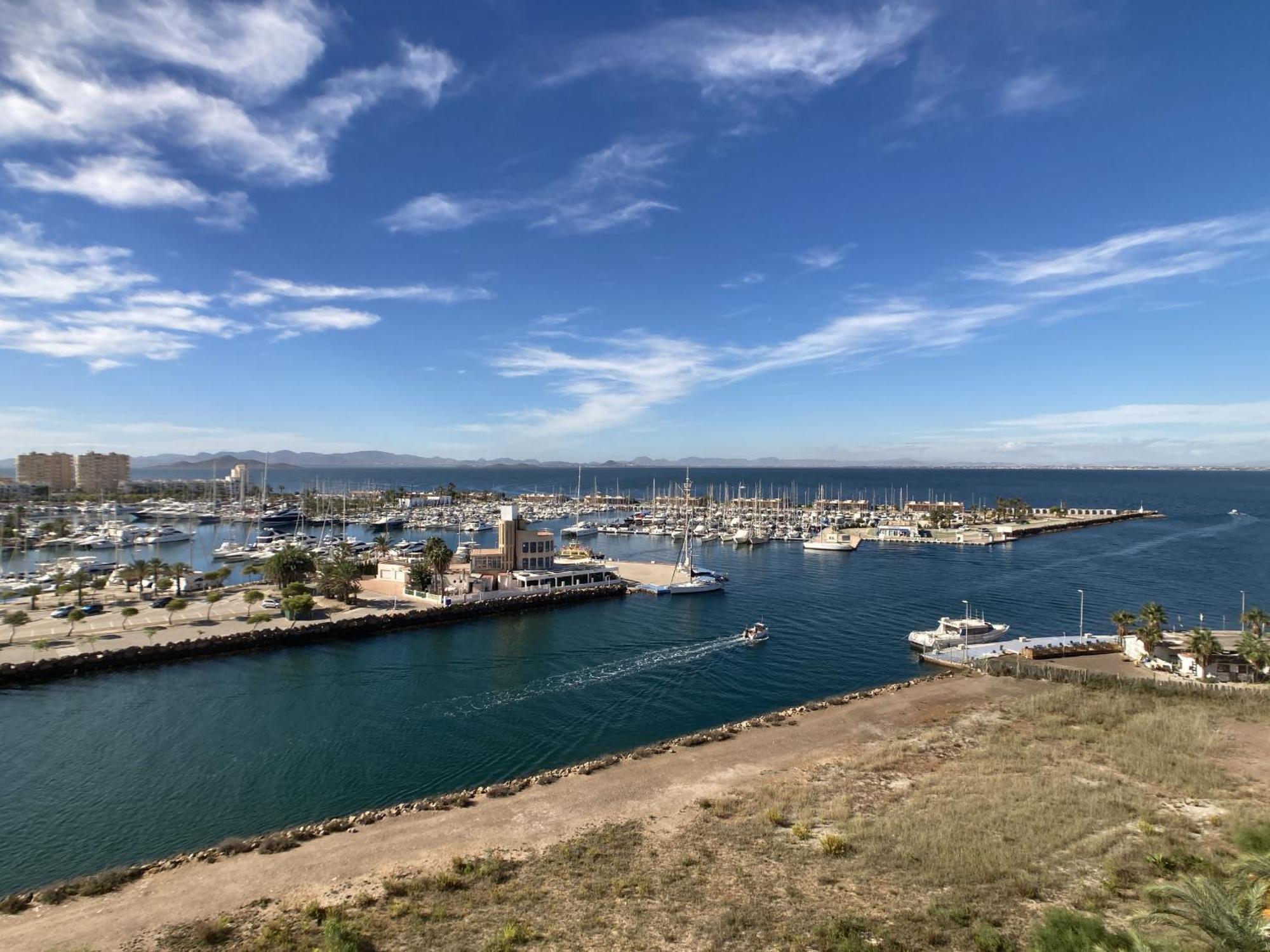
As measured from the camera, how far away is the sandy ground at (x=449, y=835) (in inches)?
545

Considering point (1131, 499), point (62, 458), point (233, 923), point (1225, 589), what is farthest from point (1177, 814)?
point (62, 458)

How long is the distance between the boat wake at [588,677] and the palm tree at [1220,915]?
79.8 feet

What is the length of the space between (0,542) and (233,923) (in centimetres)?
8036

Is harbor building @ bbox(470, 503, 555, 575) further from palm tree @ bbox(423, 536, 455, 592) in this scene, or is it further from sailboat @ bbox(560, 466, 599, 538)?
sailboat @ bbox(560, 466, 599, 538)

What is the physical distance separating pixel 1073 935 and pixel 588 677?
82.0 ft

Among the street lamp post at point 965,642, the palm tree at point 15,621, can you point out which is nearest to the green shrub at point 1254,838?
the street lamp post at point 965,642

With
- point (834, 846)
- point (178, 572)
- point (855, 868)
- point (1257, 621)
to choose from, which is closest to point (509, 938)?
point (855, 868)

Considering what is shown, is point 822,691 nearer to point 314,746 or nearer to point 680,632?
point 680,632

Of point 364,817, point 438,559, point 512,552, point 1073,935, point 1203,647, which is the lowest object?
point 364,817

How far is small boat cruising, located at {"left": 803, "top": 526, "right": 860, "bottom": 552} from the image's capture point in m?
80.2

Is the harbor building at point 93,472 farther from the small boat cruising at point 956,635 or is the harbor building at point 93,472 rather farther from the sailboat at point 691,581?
the small boat cruising at point 956,635

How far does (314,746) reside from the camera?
24.6 meters

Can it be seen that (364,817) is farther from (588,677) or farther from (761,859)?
(588,677)

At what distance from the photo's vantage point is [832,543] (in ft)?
267
